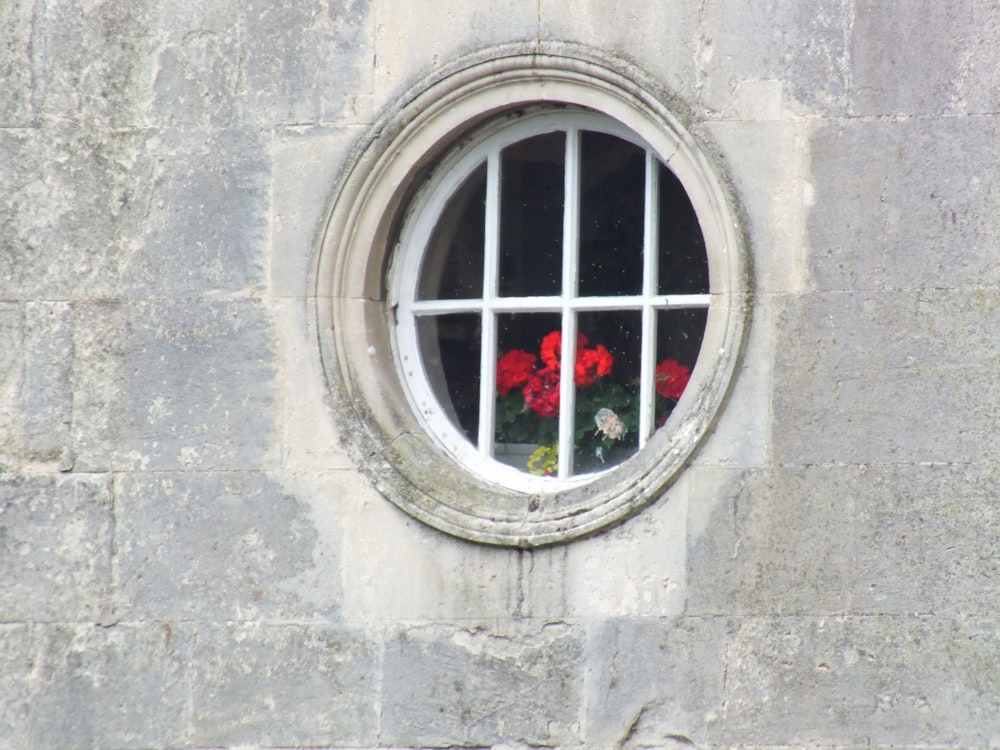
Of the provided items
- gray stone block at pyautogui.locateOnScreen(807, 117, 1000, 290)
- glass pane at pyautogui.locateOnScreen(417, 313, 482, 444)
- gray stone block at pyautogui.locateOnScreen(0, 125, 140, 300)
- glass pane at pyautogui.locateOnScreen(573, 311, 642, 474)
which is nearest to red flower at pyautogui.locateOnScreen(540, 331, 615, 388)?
glass pane at pyautogui.locateOnScreen(573, 311, 642, 474)

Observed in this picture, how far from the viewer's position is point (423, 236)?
518 centimetres

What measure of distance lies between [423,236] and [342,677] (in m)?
1.37

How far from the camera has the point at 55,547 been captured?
512 cm

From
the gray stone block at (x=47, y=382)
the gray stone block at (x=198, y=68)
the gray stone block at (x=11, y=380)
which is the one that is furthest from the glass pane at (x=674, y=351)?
the gray stone block at (x=11, y=380)

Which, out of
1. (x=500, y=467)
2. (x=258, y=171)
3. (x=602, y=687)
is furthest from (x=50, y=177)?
(x=602, y=687)

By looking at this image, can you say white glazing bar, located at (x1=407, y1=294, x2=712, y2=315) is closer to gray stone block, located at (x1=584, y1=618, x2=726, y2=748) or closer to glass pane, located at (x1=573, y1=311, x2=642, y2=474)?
glass pane, located at (x1=573, y1=311, x2=642, y2=474)

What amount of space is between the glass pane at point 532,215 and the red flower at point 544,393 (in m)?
0.25

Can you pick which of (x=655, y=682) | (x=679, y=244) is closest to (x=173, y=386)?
(x=679, y=244)

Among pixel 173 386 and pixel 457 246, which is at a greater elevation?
pixel 457 246

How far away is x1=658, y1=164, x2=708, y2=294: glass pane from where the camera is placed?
16.3 feet

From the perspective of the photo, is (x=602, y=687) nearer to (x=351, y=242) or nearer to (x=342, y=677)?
(x=342, y=677)

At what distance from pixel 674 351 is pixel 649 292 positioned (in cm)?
19

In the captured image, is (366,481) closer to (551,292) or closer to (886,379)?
Result: (551,292)

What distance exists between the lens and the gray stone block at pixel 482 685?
4.73 m
